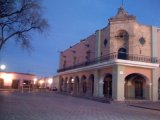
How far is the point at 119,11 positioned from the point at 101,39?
13.0ft

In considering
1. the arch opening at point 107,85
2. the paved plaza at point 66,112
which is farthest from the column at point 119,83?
the paved plaza at point 66,112

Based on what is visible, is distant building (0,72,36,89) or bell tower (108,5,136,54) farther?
distant building (0,72,36,89)

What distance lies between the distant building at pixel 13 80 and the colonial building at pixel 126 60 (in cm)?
2500

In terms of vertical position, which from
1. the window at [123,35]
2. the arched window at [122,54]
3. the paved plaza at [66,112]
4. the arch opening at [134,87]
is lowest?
the paved plaza at [66,112]

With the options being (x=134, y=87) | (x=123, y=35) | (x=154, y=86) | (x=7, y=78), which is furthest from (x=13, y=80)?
(x=154, y=86)

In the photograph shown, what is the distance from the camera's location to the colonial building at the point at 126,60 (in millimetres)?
23938

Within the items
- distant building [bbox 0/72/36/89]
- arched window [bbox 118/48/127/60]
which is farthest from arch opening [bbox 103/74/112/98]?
distant building [bbox 0/72/36/89]

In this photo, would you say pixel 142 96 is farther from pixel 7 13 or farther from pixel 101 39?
pixel 7 13

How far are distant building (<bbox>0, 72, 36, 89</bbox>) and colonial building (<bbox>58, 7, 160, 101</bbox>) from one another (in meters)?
25.0

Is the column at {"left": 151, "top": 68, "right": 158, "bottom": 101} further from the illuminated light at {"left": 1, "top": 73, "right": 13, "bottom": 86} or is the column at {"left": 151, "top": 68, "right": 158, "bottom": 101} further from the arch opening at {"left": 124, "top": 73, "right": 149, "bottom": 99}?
the illuminated light at {"left": 1, "top": 73, "right": 13, "bottom": 86}

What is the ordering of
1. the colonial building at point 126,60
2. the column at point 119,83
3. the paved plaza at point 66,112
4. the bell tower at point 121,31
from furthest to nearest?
the bell tower at point 121,31 → the colonial building at point 126,60 → the column at point 119,83 → the paved plaza at point 66,112

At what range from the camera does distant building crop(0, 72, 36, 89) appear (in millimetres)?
50156

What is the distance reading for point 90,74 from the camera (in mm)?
30734

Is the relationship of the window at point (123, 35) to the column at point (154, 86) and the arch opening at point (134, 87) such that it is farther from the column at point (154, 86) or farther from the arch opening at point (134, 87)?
the column at point (154, 86)
